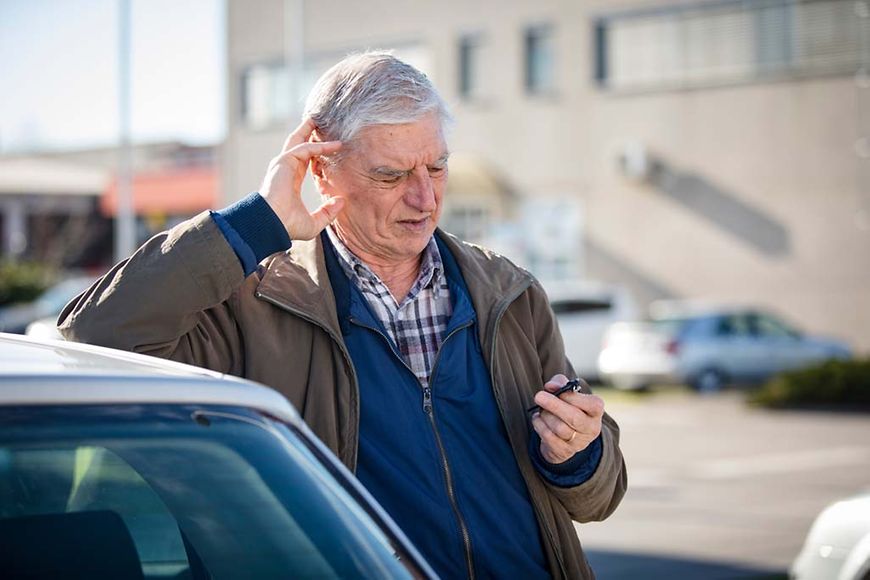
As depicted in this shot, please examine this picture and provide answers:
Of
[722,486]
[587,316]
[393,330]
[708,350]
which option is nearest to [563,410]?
[393,330]

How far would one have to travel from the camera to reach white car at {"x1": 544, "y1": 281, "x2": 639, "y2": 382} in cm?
2461

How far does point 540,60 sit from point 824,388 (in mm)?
12549

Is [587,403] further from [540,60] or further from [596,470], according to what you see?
[540,60]

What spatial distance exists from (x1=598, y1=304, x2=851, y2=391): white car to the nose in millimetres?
20037

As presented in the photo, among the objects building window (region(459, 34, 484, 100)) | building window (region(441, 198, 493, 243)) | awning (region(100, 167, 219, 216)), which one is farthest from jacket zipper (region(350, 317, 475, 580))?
awning (region(100, 167, 219, 216))

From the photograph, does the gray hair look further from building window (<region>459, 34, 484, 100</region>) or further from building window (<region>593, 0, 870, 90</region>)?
building window (<region>459, 34, 484, 100</region>)

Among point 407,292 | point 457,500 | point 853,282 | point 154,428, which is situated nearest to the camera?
point 154,428

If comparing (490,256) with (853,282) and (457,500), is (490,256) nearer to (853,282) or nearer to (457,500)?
(457,500)

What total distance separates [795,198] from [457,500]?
26109 mm

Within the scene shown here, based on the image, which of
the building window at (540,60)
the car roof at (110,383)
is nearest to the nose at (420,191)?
the car roof at (110,383)

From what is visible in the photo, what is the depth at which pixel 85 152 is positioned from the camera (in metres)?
→ 66.0

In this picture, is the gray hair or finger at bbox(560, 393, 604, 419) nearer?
finger at bbox(560, 393, 604, 419)

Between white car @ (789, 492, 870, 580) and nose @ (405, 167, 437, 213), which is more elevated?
nose @ (405, 167, 437, 213)

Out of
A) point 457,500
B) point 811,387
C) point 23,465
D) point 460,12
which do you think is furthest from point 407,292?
point 460,12
